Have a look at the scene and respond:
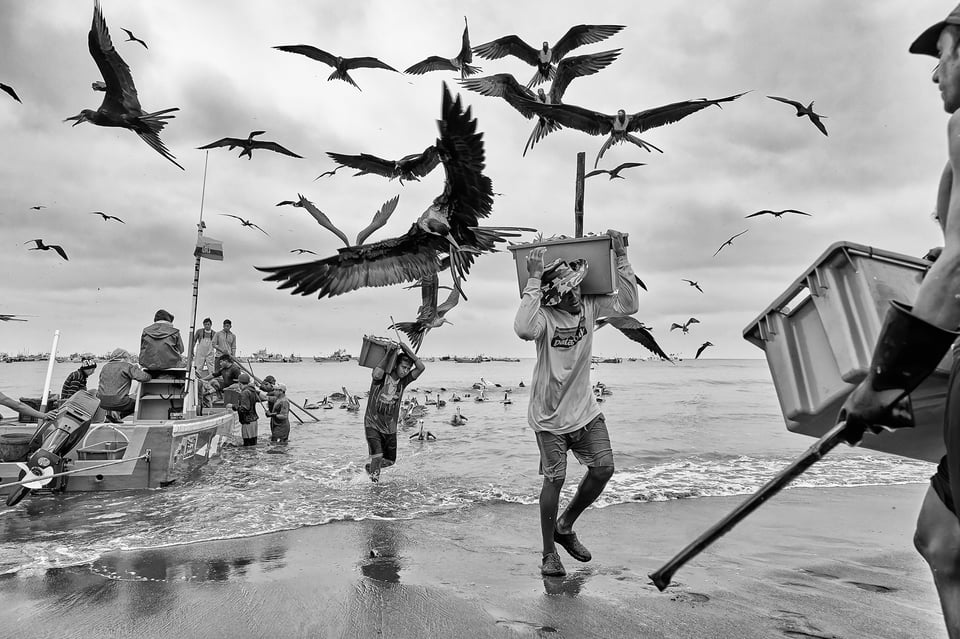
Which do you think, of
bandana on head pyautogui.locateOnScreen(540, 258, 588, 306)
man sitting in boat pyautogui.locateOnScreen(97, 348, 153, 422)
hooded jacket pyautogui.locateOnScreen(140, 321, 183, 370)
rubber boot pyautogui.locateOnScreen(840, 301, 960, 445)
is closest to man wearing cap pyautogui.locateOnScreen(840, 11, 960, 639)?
rubber boot pyautogui.locateOnScreen(840, 301, 960, 445)

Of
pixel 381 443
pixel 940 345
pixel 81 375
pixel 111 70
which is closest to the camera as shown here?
pixel 940 345

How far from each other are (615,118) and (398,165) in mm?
3477

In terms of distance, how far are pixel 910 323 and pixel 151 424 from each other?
8775 mm

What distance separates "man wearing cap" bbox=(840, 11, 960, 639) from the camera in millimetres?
1569

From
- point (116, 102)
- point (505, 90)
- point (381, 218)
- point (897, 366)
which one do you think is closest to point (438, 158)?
point (381, 218)

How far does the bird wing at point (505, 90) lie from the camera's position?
9438mm

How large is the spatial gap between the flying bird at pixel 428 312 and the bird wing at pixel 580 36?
7108mm

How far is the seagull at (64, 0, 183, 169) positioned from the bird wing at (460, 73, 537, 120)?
15.1 ft

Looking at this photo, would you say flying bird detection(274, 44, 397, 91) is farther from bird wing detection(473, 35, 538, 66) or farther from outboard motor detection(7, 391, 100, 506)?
outboard motor detection(7, 391, 100, 506)

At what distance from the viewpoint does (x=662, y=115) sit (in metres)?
9.40

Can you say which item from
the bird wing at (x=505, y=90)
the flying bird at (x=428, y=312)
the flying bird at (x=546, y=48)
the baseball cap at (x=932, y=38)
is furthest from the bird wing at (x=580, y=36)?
the baseball cap at (x=932, y=38)

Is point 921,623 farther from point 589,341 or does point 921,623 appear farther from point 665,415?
point 665,415

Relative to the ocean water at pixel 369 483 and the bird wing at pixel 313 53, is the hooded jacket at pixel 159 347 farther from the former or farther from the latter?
the bird wing at pixel 313 53

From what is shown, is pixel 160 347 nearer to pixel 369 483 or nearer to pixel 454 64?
pixel 369 483
